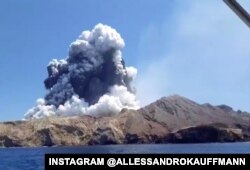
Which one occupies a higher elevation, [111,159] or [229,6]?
[229,6]

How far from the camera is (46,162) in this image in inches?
392

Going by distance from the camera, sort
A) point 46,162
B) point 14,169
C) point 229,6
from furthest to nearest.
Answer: point 14,169 < point 46,162 < point 229,6

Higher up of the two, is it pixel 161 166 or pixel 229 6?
pixel 229 6

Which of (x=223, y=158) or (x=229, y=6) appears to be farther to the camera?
(x=223, y=158)

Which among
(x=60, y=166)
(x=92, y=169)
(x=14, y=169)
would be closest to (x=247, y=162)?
(x=92, y=169)

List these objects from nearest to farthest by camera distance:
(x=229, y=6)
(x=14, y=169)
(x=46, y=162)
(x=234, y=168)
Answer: (x=229, y=6)
(x=234, y=168)
(x=46, y=162)
(x=14, y=169)

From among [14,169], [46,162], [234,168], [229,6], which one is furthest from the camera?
[14,169]

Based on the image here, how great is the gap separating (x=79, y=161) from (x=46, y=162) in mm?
883

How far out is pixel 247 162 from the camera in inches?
371

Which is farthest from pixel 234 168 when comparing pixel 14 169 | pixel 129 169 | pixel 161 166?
pixel 14 169

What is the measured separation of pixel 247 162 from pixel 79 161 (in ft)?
12.5

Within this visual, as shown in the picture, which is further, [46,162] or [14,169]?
[14,169]

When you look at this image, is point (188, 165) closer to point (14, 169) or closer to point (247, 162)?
point (247, 162)

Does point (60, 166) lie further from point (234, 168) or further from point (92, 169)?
point (234, 168)
